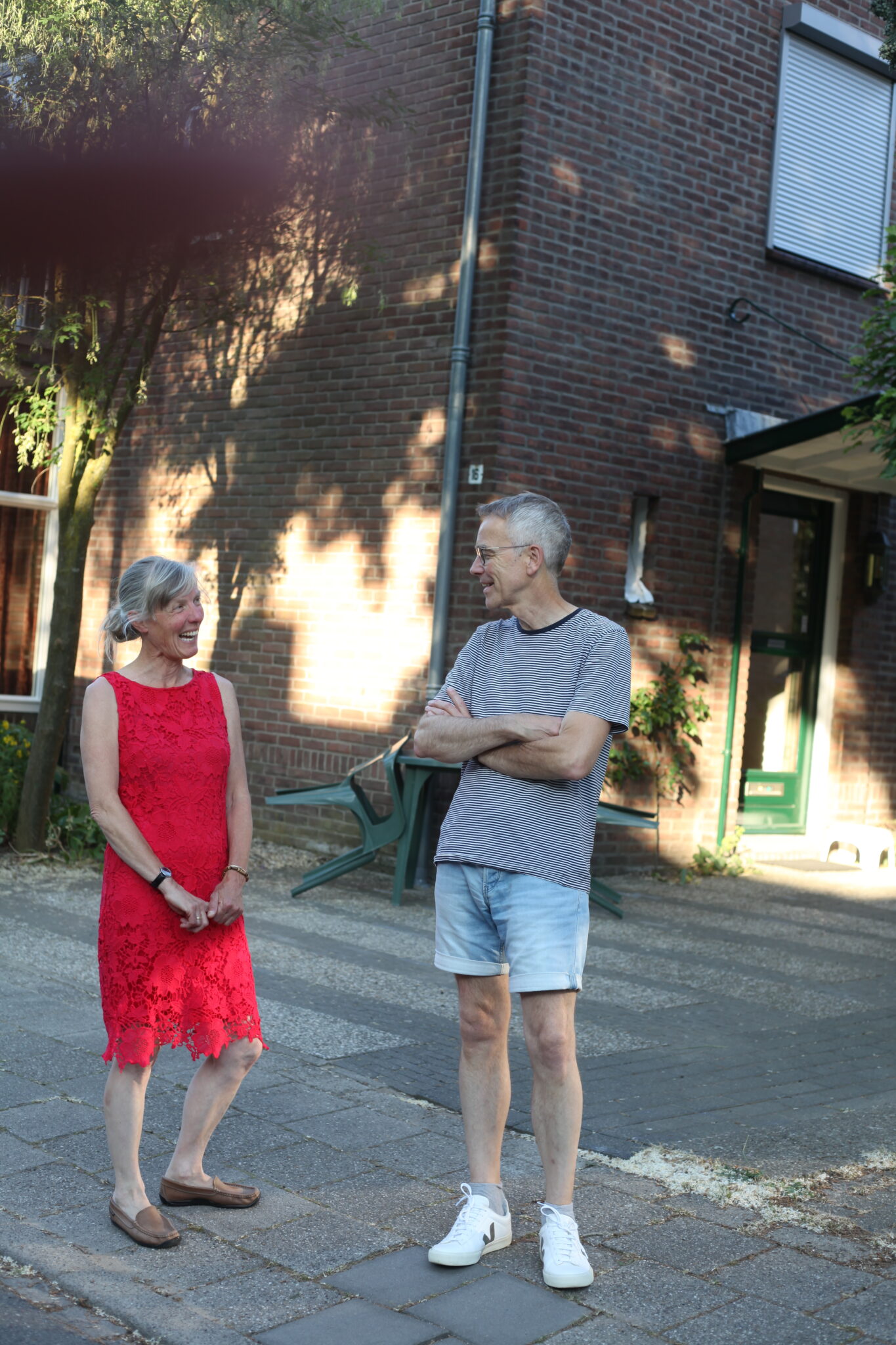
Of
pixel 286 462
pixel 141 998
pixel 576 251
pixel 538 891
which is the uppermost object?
pixel 576 251

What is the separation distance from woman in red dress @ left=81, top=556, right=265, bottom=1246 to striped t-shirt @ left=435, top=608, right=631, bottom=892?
66 centimetres

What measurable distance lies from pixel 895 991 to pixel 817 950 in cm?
94

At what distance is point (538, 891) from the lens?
373 centimetres

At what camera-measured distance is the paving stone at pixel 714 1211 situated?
13.5 ft

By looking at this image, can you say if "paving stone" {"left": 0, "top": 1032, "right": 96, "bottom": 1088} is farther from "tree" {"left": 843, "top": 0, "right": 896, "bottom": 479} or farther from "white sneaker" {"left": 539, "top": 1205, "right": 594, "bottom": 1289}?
"tree" {"left": 843, "top": 0, "right": 896, "bottom": 479}

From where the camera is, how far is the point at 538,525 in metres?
3.87

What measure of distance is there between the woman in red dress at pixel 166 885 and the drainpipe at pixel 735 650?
24.5ft

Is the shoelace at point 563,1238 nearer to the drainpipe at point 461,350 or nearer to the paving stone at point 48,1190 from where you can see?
the paving stone at point 48,1190

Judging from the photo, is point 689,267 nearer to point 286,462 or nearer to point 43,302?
point 286,462

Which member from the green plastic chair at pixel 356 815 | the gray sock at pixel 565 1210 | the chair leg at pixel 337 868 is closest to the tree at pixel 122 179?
the green plastic chair at pixel 356 815

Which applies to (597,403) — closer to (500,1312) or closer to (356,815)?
(356,815)

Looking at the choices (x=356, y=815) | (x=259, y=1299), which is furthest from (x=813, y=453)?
(x=259, y=1299)

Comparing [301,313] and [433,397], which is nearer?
[433,397]

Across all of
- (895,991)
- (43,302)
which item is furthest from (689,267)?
(895,991)
